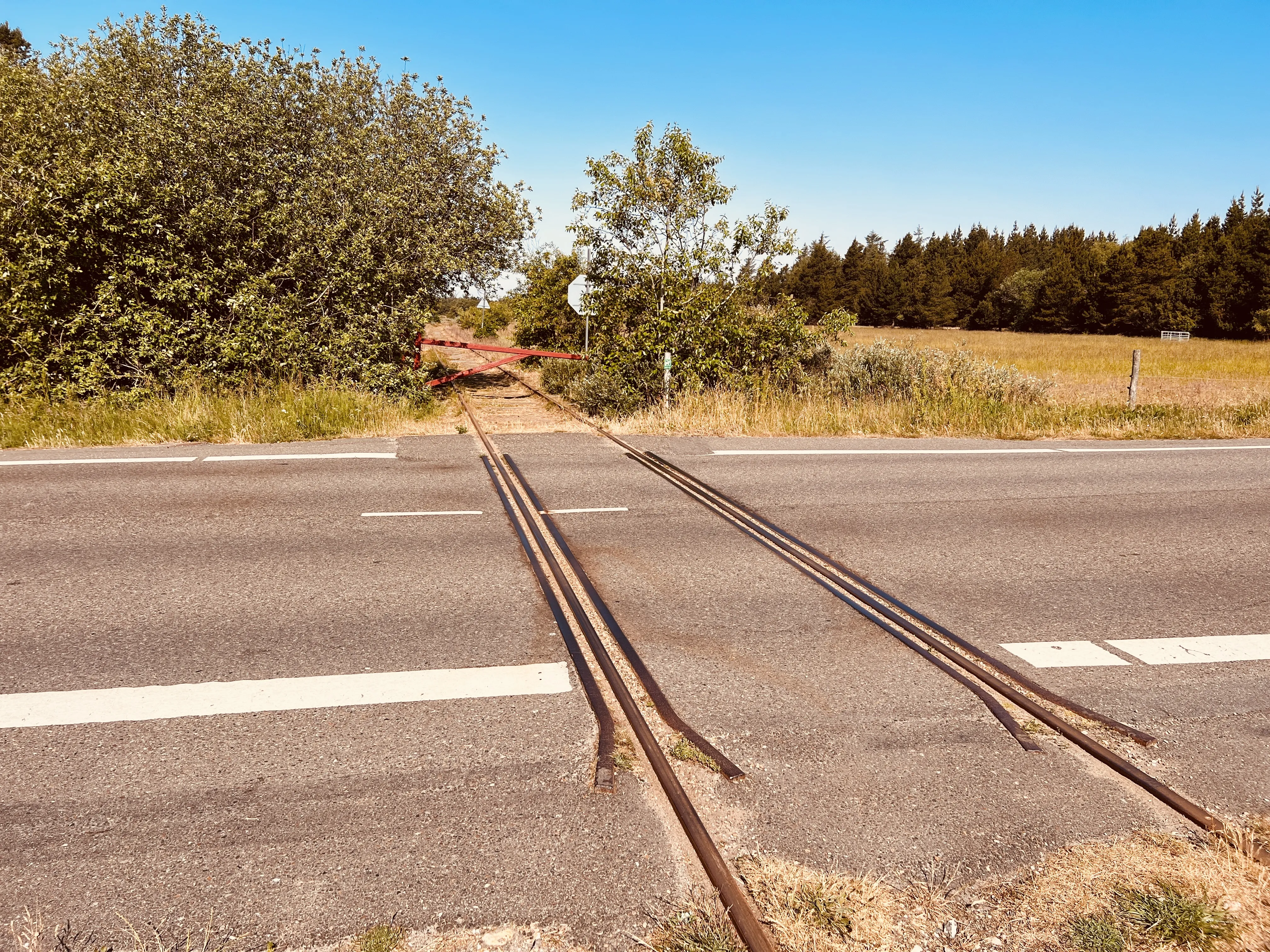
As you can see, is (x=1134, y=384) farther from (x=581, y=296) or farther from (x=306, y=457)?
(x=306, y=457)

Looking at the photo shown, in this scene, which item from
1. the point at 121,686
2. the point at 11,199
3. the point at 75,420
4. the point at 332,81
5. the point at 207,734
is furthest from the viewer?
the point at 332,81

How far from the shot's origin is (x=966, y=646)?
4406 mm

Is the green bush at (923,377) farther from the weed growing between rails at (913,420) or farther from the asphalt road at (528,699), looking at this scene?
the asphalt road at (528,699)

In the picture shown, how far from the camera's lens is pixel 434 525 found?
6.71 meters

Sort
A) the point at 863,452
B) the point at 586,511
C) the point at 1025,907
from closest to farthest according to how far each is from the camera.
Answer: the point at 1025,907
the point at 586,511
the point at 863,452

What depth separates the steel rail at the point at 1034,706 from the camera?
9.21 feet

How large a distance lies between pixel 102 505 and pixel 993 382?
50.3ft

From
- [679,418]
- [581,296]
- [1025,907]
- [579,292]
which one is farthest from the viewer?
[579,292]

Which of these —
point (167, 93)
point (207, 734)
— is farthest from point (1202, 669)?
point (167, 93)

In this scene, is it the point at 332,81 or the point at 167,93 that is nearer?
the point at 167,93

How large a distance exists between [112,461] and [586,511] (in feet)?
20.0

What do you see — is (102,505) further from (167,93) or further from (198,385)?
(167,93)

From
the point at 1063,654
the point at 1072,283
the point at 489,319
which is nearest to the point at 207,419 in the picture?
the point at 1063,654

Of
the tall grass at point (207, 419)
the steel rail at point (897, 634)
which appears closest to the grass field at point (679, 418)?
the tall grass at point (207, 419)
